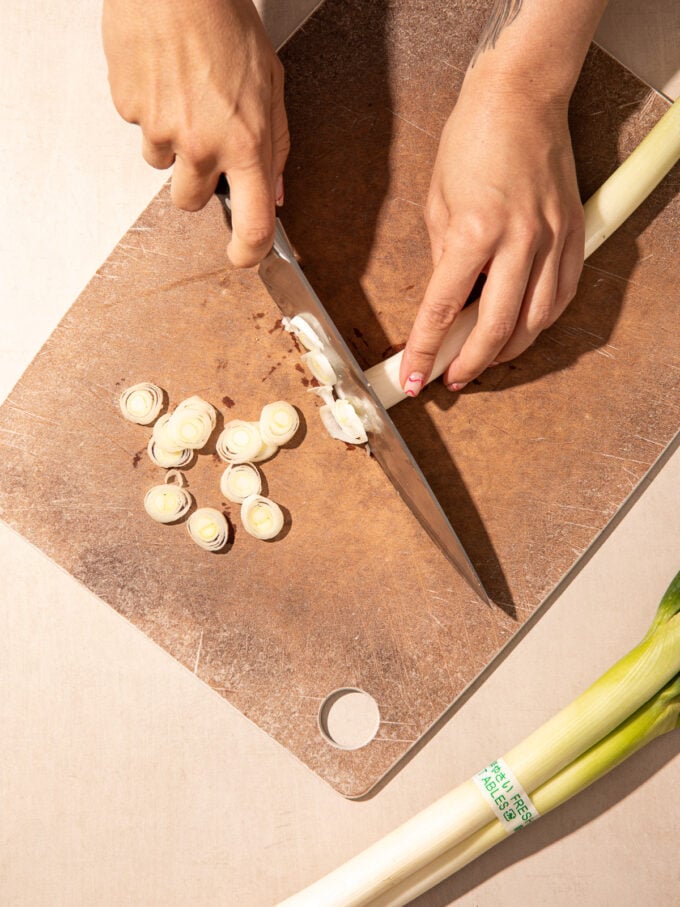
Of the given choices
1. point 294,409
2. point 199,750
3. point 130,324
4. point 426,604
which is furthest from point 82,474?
point 426,604

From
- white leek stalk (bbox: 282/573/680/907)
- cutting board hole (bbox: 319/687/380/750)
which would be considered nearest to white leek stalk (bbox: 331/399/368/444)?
cutting board hole (bbox: 319/687/380/750)

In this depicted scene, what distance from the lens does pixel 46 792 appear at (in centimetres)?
124

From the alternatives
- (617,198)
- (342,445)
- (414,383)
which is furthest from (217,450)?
(617,198)

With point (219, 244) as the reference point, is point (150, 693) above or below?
below

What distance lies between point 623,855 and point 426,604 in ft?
1.67

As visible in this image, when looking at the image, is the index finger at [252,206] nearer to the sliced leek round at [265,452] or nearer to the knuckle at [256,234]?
the knuckle at [256,234]

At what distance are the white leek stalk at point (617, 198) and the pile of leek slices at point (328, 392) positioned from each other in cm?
6

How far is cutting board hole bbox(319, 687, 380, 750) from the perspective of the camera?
121 cm

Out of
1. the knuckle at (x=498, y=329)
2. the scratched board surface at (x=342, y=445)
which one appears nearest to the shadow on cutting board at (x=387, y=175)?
the scratched board surface at (x=342, y=445)

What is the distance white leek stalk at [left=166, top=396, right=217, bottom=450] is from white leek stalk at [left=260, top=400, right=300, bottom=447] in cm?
9

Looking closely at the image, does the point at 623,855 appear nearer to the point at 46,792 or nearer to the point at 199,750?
the point at 199,750

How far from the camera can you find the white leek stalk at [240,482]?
3.92ft

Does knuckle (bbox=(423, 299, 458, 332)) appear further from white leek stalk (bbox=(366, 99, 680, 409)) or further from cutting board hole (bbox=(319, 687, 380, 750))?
cutting board hole (bbox=(319, 687, 380, 750))

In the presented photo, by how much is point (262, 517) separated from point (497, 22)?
0.82 meters
